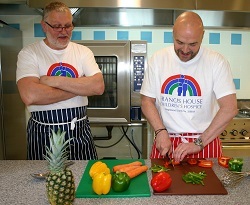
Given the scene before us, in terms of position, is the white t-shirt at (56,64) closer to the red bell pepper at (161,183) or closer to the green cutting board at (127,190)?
the green cutting board at (127,190)

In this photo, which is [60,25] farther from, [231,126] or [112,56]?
[231,126]

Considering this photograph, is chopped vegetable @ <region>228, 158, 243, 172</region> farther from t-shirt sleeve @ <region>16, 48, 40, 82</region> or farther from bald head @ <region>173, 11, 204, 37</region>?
t-shirt sleeve @ <region>16, 48, 40, 82</region>

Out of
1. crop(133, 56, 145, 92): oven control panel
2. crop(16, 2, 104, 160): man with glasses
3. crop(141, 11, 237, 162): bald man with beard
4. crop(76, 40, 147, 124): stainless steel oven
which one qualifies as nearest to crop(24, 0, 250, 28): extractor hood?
crop(76, 40, 147, 124): stainless steel oven

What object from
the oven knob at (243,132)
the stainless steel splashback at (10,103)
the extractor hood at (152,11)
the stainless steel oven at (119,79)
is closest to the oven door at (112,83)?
the stainless steel oven at (119,79)

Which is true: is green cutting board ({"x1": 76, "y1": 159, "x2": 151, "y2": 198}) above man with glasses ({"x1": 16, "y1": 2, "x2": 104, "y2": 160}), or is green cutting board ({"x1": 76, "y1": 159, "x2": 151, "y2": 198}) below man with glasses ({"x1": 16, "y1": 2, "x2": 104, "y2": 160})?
below

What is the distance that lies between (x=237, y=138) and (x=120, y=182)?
1.71 metres

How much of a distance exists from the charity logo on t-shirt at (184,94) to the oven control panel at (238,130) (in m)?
0.97

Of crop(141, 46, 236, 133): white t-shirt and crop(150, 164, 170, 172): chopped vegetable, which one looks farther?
crop(141, 46, 236, 133): white t-shirt

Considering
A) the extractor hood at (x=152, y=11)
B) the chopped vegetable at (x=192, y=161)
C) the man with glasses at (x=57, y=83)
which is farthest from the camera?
the extractor hood at (x=152, y=11)

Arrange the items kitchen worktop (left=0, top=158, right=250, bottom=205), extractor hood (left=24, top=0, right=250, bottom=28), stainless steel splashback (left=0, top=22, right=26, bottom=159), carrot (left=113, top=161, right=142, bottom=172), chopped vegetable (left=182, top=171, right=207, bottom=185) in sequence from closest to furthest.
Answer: kitchen worktop (left=0, top=158, right=250, bottom=205) < chopped vegetable (left=182, top=171, right=207, bottom=185) < carrot (left=113, top=161, right=142, bottom=172) < extractor hood (left=24, top=0, right=250, bottom=28) < stainless steel splashback (left=0, top=22, right=26, bottom=159)

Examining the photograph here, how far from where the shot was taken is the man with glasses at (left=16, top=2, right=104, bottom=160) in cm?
162

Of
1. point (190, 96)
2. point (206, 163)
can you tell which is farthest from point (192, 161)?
point (190, 96)

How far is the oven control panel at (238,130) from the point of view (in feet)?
8.10

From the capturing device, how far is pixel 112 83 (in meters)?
2.53
